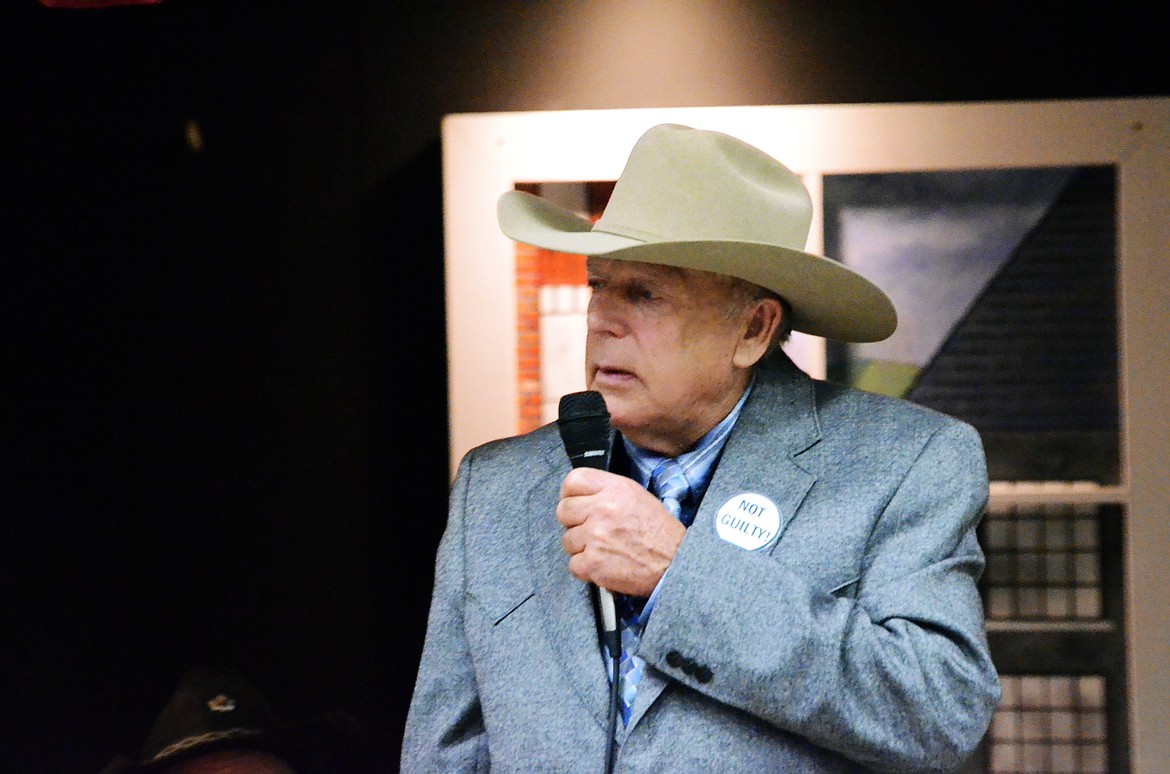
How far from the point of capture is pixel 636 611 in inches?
61.3

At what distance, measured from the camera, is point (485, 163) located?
2.32m

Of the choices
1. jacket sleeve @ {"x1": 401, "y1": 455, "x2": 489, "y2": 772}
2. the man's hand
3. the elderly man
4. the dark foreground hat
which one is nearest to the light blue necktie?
the elderly man

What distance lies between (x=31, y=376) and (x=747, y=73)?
164cm

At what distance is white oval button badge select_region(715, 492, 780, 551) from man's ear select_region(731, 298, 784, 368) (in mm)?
228

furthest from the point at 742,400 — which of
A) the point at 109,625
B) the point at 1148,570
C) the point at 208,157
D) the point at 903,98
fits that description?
the point at 109,625

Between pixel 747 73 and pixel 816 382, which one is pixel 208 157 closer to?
pixel 747 73

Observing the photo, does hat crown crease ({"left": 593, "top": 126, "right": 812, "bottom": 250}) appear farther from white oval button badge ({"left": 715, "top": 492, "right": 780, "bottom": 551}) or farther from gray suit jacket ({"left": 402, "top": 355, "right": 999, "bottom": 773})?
white oval button badge ({"left": 715, "top": 492, "right": 780, "bottom": 551})

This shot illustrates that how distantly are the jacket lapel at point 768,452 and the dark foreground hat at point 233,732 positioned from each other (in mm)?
1142

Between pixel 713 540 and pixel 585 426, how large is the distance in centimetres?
22

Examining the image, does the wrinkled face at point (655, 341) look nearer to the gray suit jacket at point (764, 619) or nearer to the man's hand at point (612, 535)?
the gray suit jacket at point (764, 619)

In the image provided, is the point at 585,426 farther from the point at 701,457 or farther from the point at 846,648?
the point at 846,648

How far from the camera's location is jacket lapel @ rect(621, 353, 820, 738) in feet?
4.85

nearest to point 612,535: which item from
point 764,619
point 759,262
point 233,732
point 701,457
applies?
point 764,619

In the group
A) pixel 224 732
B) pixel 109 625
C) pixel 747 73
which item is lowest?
pixel 224 732
